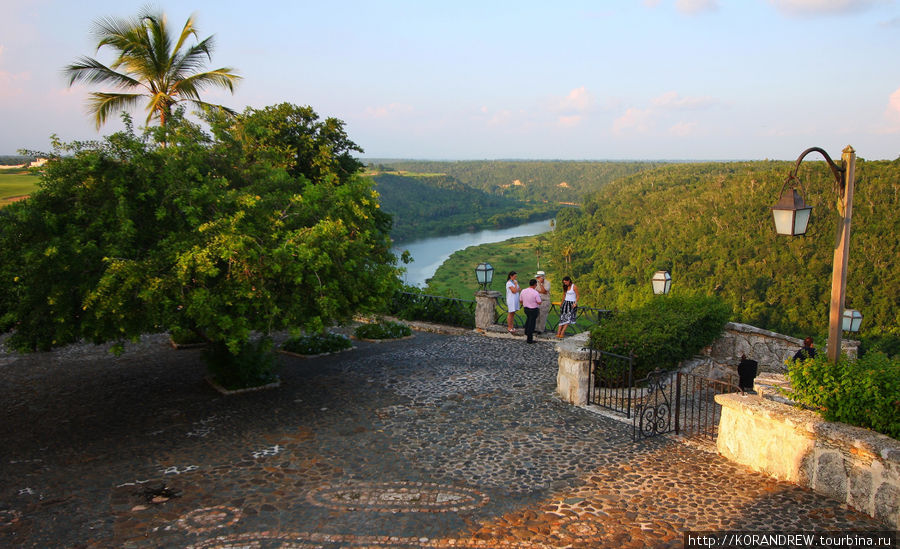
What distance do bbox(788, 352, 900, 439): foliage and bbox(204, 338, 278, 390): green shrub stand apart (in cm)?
722

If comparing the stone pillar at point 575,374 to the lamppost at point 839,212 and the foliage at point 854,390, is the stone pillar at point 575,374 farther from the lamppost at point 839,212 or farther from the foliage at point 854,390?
the lamppost at point 839,212

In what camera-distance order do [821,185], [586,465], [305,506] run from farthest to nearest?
[821,185]
[586,465]
[305,506]

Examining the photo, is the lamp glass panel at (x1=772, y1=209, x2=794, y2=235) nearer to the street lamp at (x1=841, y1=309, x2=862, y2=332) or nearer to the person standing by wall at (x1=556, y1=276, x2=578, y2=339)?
the person standing by wall at (x1=556, y1=276, x2=578, y2=339)

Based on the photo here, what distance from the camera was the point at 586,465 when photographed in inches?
258

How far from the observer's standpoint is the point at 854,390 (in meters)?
5.61

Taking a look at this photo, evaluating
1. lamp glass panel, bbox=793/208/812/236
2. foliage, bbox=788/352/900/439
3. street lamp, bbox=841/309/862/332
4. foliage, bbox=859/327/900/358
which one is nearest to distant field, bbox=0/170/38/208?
lamp glass panel, bbox=793/208/812/236

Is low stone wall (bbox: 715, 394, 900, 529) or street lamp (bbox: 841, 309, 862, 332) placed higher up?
low stone wall (bbox: 715, 394, 900, 529)

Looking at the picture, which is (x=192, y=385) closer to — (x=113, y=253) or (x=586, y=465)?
(x=113, y=253)

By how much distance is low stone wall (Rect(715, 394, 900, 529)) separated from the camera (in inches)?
204

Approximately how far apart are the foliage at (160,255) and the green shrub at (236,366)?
0.91 metres

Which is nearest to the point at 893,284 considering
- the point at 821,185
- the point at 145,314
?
the point at 821,185

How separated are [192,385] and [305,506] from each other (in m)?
5.01

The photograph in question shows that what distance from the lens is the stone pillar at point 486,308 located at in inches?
537

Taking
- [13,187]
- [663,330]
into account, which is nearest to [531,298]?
→ [663,330]
